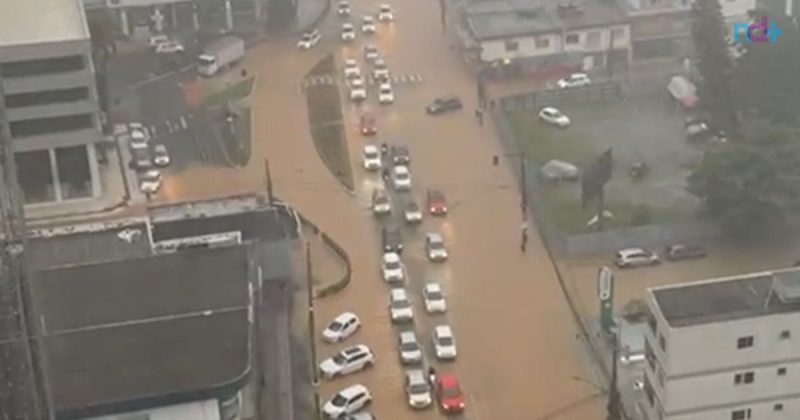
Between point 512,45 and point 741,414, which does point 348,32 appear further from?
point 741,414

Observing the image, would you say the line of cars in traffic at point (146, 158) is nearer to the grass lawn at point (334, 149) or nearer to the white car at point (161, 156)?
the white car at point (161, 156)

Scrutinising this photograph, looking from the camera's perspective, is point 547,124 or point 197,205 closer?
point 197,205

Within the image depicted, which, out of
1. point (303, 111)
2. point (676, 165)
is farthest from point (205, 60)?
point (676, 165)

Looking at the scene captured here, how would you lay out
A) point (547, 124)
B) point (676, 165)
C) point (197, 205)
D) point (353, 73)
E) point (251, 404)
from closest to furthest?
point (251, 404) < point (197, 205) < point (676, 165) < point (547, 124) < point (353, 73)

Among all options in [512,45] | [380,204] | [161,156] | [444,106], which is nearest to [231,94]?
[161,156]

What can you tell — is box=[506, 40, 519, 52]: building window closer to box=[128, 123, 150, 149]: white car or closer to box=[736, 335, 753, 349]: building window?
box=[128, 123, 150, 149]: white car

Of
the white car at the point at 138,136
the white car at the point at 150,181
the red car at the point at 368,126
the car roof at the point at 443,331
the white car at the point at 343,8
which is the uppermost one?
the white car at the point at 343,8

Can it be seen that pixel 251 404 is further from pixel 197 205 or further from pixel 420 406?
pixel 197 205

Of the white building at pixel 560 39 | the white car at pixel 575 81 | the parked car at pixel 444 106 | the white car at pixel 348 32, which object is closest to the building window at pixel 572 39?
the white building at pixel 560 39
